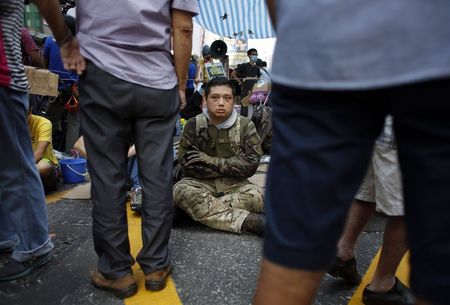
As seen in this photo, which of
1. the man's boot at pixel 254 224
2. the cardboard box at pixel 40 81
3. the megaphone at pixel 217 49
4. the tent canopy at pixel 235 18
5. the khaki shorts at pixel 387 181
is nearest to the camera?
the khaki shorts at pixel 387 181

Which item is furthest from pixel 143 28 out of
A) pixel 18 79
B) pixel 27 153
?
pixel 27 153

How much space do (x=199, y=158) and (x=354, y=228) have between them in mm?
1403

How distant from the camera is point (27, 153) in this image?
6.51 ft

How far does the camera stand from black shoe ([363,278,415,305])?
167cm

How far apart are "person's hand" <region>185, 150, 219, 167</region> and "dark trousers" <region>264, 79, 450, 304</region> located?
6.98 ft

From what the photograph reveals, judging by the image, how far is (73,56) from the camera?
1753 millimetres

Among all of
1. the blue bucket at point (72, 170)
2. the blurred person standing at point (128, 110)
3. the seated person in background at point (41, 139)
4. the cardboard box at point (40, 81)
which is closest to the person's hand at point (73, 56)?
the blurred person standing at point (128, 110)

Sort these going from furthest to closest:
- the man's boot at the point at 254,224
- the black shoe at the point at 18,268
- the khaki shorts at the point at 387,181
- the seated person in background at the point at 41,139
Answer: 1. the seated person in background at the point at 41,139
2. the man's boot at the point at 254,224
3. the black shoe at the point at 18,268
4. the khaki shorts at the point at 387,181

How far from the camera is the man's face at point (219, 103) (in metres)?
2.99

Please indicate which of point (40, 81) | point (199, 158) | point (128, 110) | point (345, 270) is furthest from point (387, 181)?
point (40, 81)

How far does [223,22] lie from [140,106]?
5424 mm

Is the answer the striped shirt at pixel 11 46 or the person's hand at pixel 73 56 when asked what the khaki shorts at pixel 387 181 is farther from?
the striped shirt at pixel 11 46

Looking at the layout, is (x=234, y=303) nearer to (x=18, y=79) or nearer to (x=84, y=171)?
(x=18, y=79)

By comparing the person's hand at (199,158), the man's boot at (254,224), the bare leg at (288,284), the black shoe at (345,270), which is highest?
the bare leg at (288,284)
